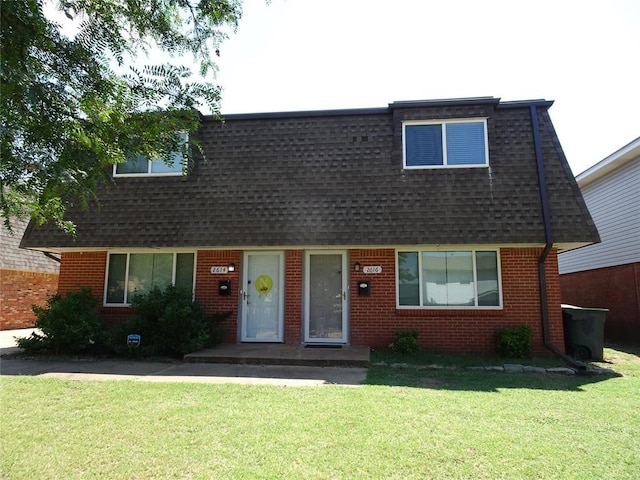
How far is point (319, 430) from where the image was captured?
430 centimetres

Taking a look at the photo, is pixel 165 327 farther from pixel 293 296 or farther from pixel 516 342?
pixel 516 342

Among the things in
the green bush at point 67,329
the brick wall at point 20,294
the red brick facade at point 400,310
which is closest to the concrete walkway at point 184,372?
the green bush at point 67,329

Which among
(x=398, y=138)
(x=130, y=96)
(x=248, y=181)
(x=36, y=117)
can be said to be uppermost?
(x=398, y=138)

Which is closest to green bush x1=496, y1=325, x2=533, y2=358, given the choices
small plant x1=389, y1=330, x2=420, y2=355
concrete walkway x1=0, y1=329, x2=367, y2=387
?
small plant x1=389, y1=330, x2=420, y2=355

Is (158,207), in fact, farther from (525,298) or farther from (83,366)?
(525,298)

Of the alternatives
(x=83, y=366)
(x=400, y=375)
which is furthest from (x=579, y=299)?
(x=83, y=366)

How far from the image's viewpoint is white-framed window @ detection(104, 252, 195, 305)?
1020 cm

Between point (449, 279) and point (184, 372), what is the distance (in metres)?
5.91

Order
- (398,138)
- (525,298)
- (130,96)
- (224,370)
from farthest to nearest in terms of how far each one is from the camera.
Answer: (398,138)
(525,298)
(224,370)
(130,96)

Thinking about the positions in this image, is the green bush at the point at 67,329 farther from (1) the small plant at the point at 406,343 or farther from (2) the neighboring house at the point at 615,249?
(2) the neighboring house at the point at 615,249

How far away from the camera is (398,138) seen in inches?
395

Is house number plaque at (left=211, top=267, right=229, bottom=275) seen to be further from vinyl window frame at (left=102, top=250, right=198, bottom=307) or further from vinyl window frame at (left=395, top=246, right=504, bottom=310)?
vinyl window frame at (left=395, top=246, right=504, bottom=310)

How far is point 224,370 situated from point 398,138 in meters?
6.62

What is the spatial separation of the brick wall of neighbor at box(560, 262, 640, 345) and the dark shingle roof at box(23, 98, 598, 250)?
5658 millimetres
